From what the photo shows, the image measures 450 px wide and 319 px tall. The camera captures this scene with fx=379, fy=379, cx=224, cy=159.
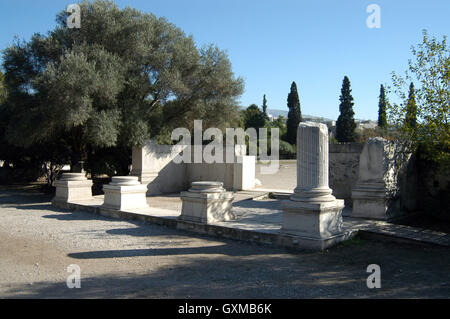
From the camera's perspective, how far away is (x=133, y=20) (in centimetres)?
1400

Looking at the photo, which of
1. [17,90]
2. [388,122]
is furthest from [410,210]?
[17,90]

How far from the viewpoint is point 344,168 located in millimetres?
11219

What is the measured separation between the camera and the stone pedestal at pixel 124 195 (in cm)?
1009

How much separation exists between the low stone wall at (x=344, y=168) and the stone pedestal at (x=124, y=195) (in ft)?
18.6

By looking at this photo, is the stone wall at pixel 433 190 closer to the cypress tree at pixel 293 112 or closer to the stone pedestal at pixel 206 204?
the stone pedestal at pixel 206 204

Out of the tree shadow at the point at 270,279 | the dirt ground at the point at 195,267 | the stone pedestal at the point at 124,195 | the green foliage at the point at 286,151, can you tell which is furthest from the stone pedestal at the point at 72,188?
the green foliage at the point at 286,151

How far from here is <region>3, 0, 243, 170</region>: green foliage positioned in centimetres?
1177

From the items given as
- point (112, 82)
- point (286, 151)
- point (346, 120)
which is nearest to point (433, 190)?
point (112, 82)

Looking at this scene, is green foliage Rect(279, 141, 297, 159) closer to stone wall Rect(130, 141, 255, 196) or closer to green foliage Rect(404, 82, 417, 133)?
stone wall Rect(130, 141, 255, 196)

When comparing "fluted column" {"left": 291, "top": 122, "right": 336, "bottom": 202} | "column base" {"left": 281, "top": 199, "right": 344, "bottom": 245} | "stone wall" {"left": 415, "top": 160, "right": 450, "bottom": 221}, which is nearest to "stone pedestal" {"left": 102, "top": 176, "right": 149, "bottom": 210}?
"column base" {"left": 281, "top": 199, "right": 344, "bottom": 245}

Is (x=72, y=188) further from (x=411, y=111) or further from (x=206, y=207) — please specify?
(x=411, y=111)

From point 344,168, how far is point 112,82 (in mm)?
7830
